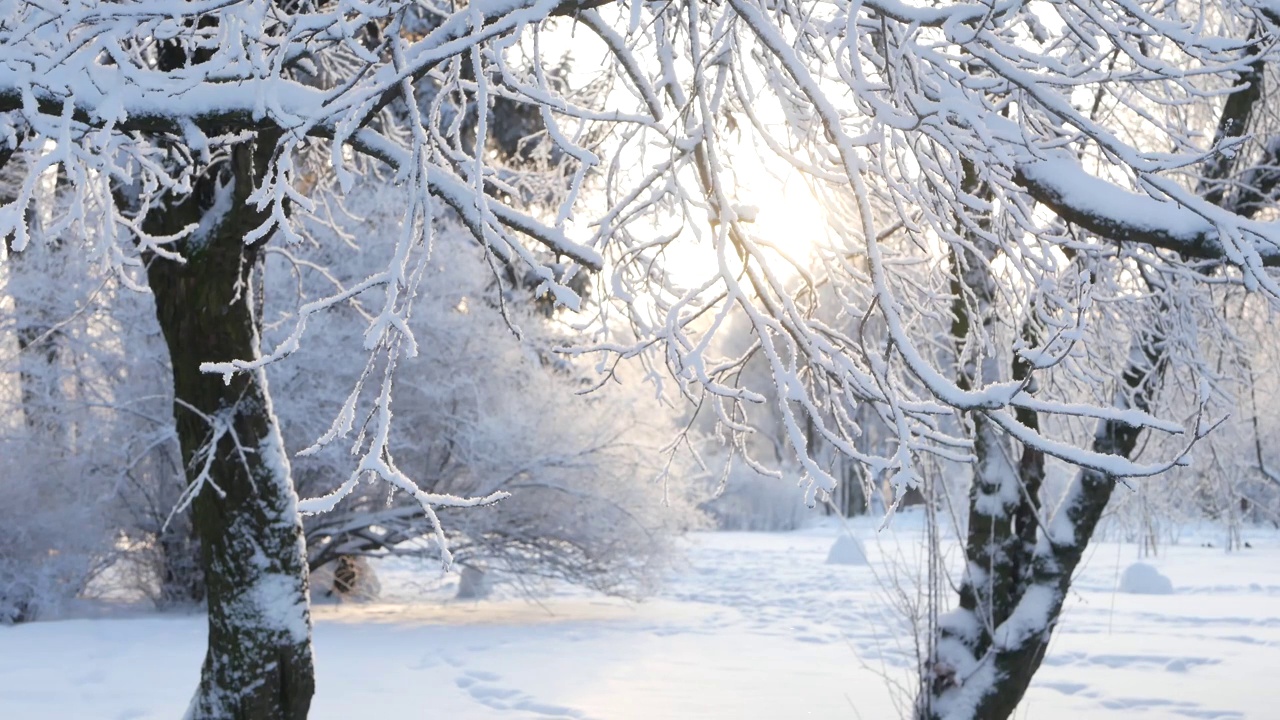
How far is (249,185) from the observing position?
16.0ft

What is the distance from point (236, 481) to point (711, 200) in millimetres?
2603

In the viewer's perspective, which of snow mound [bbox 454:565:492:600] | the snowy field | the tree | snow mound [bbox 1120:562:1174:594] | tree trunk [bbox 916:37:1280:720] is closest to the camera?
the tree

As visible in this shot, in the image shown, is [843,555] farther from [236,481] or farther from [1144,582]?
[236,481]

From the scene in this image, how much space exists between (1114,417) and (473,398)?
9178mm

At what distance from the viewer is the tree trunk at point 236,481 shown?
473 cm

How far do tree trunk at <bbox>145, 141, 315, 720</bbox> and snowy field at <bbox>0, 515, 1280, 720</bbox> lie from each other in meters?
1.83

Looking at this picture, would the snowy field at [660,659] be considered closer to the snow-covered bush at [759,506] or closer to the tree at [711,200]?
the tree at [711,200]

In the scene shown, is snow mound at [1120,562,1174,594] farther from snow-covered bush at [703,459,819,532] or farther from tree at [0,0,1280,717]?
snow-covered bush at [703,459,819,532]

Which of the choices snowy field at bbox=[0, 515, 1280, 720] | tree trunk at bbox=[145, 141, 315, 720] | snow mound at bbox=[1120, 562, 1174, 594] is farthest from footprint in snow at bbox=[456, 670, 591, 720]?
snow mound at bbox=[1120, 562, 1174, 594]

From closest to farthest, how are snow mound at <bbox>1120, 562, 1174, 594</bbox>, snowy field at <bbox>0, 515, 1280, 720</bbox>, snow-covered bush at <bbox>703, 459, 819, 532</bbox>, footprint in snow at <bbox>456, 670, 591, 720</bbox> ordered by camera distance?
1. footprint in snow at <bbox>456, 670, 591, 720</bbox>
2. snowy field at <bbox>0, 515, 1280, 720</bbox>
3. snow mound at <bbox>1120, 562, 1174, 594</bbox>
4. snow-covered bush at <bbox>703, 459, 819, 532</bbox>

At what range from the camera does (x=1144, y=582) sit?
13.7m

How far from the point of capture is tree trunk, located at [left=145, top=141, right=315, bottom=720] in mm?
4730

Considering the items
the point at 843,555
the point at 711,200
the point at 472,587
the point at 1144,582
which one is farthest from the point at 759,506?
the point at 711,200

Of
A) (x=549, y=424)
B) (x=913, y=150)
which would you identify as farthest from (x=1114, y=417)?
(x=549, y=424)
